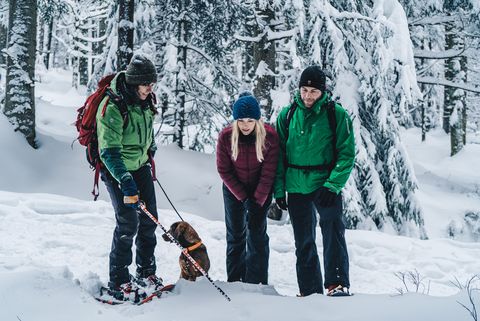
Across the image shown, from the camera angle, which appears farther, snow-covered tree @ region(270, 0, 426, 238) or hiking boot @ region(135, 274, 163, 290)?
snow-covered tree @ region(270, 0, 426, 238)

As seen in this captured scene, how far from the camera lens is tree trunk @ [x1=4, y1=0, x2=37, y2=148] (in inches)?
378

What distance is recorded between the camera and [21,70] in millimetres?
9633

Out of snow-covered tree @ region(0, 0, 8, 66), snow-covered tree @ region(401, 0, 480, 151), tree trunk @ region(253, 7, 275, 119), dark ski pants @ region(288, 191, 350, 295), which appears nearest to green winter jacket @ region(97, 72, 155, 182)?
dark ski pants @ region(288, 191, 350, 295)

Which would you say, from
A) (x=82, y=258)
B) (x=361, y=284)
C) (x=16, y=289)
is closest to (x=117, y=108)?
(x=16, y=289)

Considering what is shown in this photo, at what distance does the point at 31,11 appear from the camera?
32.3 ft

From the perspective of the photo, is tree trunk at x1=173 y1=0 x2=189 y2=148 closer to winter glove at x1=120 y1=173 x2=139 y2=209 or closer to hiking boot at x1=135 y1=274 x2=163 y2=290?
hiking boot at x1=135 y1=274 x2=163 y2=290

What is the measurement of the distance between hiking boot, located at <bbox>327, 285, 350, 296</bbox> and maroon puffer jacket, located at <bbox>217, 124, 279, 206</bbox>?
1106mm

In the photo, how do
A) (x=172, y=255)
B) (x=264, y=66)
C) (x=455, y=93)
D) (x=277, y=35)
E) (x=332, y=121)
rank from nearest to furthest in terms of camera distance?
(x=332, y=121), (x=172, y=255), (x=277, y=35), (x=264, y=66), (x=455, y=93)

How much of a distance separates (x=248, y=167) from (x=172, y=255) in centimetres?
274

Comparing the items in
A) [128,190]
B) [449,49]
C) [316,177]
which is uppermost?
[449,49]

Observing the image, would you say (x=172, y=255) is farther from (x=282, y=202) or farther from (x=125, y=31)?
(x=125, y=31)

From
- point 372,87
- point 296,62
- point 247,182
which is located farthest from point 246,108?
point 372,87

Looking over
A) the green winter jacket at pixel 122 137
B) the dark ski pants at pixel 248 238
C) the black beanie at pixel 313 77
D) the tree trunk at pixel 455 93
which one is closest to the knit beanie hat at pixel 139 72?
the green winter jacket at pixel 122 137

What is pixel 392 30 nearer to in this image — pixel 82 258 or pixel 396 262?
pixel 396 262
